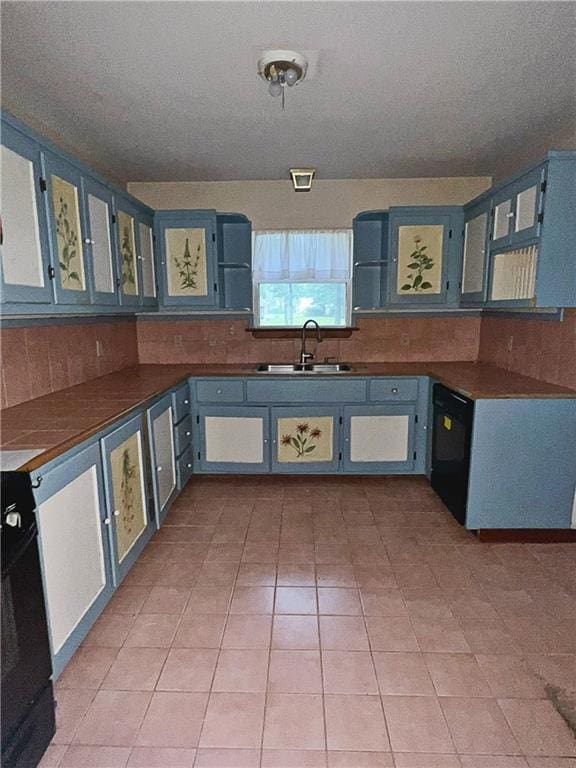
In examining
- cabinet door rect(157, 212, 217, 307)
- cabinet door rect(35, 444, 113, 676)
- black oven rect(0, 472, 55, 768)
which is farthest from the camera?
cabinet door rect(157, 212, 217, 307)

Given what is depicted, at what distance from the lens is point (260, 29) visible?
167 centimetres

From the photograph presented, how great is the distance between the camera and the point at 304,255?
3707mm

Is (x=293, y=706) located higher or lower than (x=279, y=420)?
lower

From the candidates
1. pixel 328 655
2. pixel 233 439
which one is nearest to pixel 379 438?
pixel 233 439

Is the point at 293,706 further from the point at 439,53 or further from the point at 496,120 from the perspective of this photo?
the point at 496,120

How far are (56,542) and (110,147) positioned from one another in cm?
243

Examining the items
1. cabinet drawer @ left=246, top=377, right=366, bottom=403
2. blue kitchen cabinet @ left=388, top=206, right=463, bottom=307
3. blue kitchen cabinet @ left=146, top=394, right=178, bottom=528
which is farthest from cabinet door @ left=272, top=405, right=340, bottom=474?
blue kitchen cabinet @ left=388, top=206, right=463, bottom=307

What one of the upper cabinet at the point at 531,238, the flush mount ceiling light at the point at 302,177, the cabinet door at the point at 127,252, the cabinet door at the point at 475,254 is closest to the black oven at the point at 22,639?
the cabinet door at the point at 127,252

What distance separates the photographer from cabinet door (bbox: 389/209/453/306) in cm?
335

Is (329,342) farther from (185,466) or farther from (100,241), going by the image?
(100,241)

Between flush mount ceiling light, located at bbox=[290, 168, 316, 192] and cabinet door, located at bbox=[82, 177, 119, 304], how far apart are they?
1.29m

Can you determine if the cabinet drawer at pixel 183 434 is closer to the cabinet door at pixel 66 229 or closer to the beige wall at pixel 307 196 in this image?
the cabinet door at pixel 66 229

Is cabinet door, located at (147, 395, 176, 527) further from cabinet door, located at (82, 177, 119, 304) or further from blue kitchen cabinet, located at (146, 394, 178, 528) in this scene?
cabinet door, located at (82, 177, 119, 304)

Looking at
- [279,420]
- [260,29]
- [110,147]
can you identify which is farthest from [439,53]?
[279,420]
